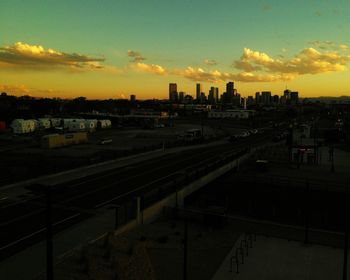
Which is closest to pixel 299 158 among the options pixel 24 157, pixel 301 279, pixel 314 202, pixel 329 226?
pixel 314 202

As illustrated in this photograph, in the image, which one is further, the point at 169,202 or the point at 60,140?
the point at 60,140

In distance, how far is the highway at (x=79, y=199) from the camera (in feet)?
64.6

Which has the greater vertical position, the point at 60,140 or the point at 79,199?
the point at 60,140

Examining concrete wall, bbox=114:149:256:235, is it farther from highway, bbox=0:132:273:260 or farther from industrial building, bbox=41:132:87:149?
industrial building, bbox=41:132:87:149

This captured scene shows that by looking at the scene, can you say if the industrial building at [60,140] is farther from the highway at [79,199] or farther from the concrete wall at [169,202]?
the concrete wall at [169,202]

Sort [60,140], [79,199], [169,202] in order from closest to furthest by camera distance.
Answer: [169,202], [79,199], [60,140]

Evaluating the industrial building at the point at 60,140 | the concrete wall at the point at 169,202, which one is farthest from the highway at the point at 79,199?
the industrial building at the point at 60,140

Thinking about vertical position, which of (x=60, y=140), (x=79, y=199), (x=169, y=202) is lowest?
(x=79, y=199)

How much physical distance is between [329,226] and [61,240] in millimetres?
17664

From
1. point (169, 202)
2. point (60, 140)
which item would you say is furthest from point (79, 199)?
point (60, 140)

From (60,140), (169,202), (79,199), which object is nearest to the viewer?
(169,202)

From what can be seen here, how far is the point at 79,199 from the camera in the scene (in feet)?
91.2

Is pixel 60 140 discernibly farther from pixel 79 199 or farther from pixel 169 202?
pixel 169 202

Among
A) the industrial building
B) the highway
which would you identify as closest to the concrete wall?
the highway
